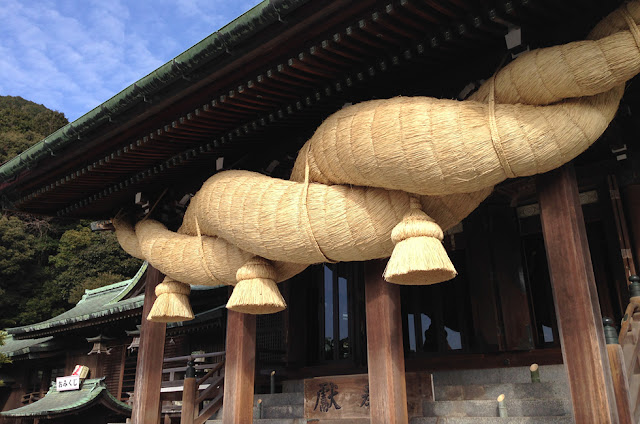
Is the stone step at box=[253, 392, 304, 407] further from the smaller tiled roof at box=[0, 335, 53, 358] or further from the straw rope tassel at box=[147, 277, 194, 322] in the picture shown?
the smaller tiled roof at box=[0, 335, 53, 358]

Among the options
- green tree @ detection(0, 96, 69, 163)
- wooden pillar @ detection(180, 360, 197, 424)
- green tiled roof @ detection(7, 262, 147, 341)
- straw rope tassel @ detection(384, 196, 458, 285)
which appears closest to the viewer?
straw rope tassel @ detection(384, 196, 458, 285)

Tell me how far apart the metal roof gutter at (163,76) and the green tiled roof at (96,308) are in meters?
6.20

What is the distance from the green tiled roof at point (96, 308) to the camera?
11578 mm

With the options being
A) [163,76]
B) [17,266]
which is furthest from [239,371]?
[17,266]

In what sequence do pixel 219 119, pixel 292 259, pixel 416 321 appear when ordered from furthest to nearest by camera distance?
pixel 416 321 → pixel 219 119 → pixel 292 259

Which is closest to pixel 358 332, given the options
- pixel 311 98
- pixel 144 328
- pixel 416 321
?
pixel 416 321

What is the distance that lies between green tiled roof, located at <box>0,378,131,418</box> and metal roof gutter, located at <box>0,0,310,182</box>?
4.92m

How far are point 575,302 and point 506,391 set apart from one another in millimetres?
2184

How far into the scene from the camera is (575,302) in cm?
343

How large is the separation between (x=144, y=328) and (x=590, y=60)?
5.62 meters

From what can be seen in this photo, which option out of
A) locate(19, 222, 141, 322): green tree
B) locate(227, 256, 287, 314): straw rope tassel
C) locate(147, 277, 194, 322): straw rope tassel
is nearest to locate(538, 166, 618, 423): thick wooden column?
locate(227, 256, 287, 314): straw rope tassel

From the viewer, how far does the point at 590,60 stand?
10.2ft

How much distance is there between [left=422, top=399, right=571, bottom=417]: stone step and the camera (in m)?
4.47

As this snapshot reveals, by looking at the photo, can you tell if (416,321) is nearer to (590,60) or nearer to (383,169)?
(383,169)
